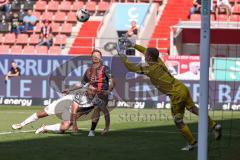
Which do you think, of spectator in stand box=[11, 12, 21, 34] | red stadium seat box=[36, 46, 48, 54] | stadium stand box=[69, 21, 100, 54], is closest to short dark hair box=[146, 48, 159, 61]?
stadium stand box=[69, 21, 100, 54]

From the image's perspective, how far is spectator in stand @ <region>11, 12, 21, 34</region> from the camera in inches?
1560

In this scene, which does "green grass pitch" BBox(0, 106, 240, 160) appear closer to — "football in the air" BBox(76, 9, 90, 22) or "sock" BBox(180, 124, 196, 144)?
"sock" BBox(180, 124, 196, 144)

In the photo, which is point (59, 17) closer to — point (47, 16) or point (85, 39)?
point (47, 16)

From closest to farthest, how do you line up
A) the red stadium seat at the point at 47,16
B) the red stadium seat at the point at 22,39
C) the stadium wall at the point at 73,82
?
the stadium wall at the point at 73,82, the red stadium seat at the point at 22,39, the red stadium seat at the point at 47,16

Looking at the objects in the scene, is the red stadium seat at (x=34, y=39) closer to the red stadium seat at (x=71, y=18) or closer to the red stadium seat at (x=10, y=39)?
the red stadium seat at (x=10, y=39)

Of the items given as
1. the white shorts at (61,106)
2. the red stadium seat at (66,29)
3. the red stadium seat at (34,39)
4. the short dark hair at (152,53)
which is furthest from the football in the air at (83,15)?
the red stadium seat at (66,29)

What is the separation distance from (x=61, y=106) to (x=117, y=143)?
3.51 m

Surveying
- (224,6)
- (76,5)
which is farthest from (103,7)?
(224,6)

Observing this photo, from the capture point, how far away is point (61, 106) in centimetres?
1955

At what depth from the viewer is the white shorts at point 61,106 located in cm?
1848

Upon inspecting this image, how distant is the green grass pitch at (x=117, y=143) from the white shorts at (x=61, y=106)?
1.99 ft

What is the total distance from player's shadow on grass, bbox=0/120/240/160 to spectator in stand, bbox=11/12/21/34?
21.4 metres

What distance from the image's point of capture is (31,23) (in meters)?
39.7

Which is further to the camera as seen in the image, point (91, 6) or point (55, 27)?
point (91, 6)
